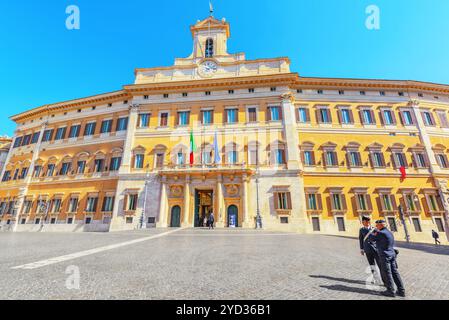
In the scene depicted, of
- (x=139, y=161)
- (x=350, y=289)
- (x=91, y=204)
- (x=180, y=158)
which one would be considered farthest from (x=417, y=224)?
(x=91, y=204)

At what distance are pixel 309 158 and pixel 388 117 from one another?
1051 cm

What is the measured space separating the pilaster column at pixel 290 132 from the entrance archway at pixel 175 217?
11.5 metres

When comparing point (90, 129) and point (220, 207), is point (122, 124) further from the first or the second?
point (220, 207)

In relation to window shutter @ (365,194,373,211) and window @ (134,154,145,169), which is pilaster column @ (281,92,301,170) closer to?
window shutter @ (365,194,373,211)

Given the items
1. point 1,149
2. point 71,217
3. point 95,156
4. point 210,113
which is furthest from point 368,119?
point 1,149

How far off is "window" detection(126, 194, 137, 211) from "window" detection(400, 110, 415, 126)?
29432 millimetres

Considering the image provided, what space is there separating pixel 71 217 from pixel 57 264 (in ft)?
69.5

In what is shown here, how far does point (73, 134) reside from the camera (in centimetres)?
2566

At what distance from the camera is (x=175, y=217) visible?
19.5 m

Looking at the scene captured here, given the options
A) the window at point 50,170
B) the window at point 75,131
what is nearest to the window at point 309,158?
the window at point 75,131

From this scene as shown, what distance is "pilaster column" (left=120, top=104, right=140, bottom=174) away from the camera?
2135 cm
